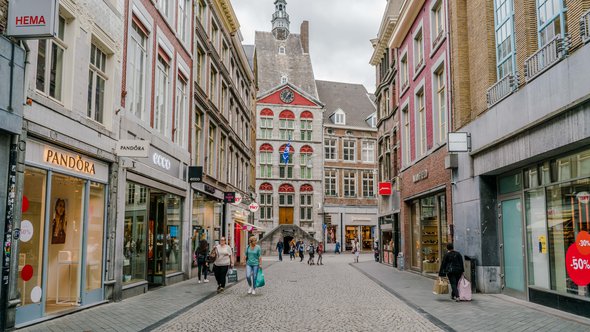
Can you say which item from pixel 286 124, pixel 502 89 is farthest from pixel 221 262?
pixel 286 124

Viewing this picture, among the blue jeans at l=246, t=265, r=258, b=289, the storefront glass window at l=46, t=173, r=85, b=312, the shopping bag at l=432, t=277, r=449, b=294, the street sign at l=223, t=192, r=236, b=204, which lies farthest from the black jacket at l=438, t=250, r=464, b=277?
the street sign at l=223, t=192, r=236, b=204

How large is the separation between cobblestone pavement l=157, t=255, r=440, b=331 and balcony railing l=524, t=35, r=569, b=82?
5767 millimetres

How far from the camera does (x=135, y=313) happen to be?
36.0 ft

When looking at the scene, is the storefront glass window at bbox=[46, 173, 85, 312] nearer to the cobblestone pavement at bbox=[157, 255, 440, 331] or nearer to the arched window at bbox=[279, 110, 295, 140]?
the cobblestone pavement at bbox=[157, 255, 440, 331]

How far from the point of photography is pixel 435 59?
19797 mm

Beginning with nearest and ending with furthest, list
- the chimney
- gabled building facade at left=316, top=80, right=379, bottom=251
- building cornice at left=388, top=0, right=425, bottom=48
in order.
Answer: building cornice at left=388, top=0, right=425, bottom=48 → gabled building facade at left=316, top=80, right=379, bottom=251 → the chimney

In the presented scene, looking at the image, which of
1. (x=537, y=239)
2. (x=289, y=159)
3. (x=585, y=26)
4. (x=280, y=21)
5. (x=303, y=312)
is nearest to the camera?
(x=585, y=26)

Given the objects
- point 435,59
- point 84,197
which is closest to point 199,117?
point 435,59

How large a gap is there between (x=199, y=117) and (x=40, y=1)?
48.8ft

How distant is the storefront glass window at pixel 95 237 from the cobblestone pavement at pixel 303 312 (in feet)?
7.76

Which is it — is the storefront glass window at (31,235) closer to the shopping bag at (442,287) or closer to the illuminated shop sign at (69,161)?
the illuminated shop sign at (69,161)

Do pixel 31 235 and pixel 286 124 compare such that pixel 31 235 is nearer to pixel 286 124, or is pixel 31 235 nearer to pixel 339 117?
pixel 286 124

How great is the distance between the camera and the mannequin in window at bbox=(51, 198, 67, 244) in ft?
33.9

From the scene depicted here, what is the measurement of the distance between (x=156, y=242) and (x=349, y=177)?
154 feet
